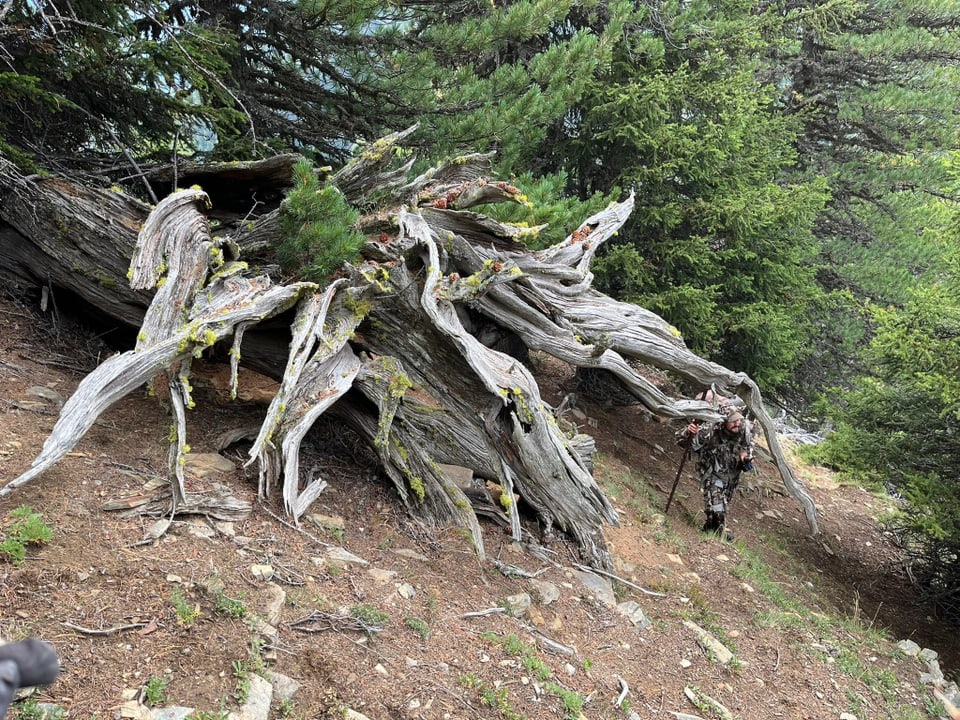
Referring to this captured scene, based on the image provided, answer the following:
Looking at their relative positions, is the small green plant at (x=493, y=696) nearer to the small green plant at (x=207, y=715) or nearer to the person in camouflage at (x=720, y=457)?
the small green plant at (x=207, y=715)

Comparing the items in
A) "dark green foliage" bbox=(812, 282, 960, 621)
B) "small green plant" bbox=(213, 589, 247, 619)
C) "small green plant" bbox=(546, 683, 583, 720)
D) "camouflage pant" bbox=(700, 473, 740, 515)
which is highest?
"dark green foliage" bbox=(812, 282, 960, 621)

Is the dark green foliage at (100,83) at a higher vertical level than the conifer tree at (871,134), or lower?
lower

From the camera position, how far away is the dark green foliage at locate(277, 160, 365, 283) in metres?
5.59

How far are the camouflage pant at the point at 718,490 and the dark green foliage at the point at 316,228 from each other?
5.29 m

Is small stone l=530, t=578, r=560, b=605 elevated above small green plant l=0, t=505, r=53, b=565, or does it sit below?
below

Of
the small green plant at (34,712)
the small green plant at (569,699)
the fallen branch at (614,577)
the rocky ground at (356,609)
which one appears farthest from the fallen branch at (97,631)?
the fallen branch at (614,577)

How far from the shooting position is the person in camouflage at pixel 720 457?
802 centimetres

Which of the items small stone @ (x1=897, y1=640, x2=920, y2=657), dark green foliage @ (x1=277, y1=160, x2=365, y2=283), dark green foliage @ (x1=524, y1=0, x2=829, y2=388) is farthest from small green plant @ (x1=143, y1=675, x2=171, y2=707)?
dark green foliage @ (x1=524, y1=0, x2=829, y2=388)

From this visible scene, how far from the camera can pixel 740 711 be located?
16.3ft

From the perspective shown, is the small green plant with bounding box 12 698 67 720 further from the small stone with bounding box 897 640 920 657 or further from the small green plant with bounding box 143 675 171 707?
the small stone with bounding box 897 640 920 657

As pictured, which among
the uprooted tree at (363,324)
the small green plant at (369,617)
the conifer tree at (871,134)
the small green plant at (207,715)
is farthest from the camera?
the conifer tree at (871,134)

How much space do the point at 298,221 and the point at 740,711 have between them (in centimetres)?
544

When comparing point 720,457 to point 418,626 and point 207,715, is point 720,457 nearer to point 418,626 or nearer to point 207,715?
point 418,626

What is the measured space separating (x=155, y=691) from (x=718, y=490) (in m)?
6.97
